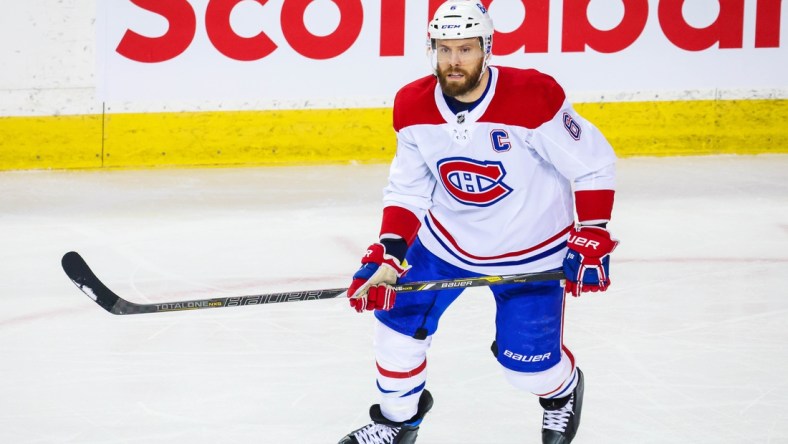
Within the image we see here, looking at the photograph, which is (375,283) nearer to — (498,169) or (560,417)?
(498,169)

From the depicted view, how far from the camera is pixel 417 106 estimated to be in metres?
2.54

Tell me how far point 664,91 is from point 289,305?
3.08m

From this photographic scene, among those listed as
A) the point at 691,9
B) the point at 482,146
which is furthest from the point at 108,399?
the point at 691,9

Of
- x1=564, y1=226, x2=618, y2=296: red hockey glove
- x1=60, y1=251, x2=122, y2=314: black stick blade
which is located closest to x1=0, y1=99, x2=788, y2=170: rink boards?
x1=60, y1=251, x2=122, y2=314: black stick blade

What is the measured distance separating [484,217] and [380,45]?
3.52 metres

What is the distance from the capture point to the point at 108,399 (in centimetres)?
304

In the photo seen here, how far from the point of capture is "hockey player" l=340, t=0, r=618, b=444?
249 centimetres

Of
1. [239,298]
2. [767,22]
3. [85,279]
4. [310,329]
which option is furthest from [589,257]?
[767,22]

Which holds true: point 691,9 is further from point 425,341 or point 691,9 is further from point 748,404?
point 425,341

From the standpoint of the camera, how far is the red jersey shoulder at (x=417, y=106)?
253 cm

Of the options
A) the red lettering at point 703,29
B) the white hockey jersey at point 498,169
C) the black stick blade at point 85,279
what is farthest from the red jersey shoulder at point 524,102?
the red lettering at point 703,29

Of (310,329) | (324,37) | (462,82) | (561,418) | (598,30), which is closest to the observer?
(462,82)

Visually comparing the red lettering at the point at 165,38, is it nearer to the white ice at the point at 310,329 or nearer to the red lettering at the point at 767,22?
the white ice at the point at 310,329

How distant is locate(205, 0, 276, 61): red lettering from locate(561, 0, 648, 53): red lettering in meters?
1.45
